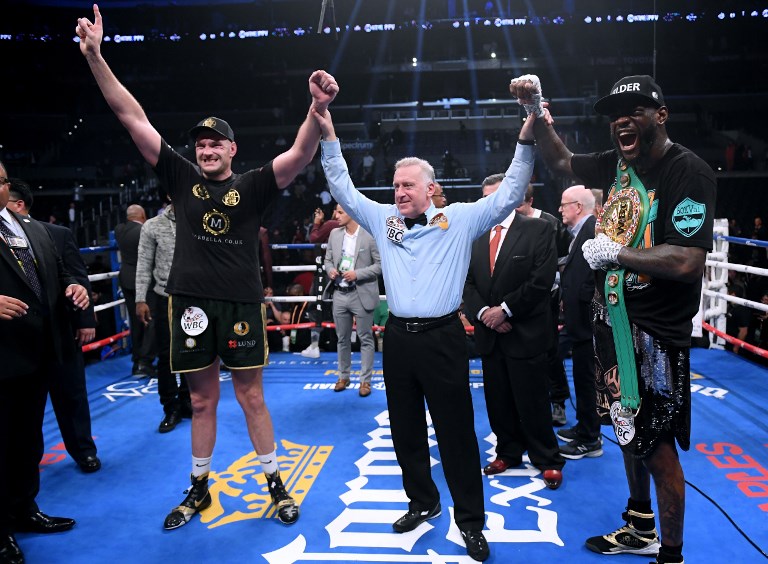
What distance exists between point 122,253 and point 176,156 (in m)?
2.84

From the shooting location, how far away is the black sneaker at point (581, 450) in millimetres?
2984

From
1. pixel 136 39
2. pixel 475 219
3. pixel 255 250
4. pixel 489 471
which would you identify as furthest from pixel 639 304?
pixel 136 39

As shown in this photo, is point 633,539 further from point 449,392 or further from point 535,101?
point 535,101

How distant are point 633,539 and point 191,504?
1.79 m

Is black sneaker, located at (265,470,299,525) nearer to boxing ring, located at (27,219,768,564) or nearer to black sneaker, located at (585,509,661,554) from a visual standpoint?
boxing ring, located at (27,219,768,564)

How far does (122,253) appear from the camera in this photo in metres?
4.83

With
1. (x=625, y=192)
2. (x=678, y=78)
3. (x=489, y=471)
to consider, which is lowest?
(x=489, y=471)

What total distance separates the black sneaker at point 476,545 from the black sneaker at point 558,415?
1575mm

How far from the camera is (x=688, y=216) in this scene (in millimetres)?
1689

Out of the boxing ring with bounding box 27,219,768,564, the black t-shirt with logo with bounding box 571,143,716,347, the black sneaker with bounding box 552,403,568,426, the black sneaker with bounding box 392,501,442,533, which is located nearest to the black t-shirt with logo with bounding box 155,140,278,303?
the boxing ring with bounding box 27,219,768,564

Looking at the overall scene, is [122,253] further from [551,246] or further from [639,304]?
[639,304]

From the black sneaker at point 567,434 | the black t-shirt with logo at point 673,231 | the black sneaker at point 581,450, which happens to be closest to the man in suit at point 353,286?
the black sneaker at point 567,434

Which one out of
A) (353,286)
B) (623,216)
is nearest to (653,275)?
(623,216)

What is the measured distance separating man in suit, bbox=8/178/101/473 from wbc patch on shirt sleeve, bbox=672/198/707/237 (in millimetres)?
2558
